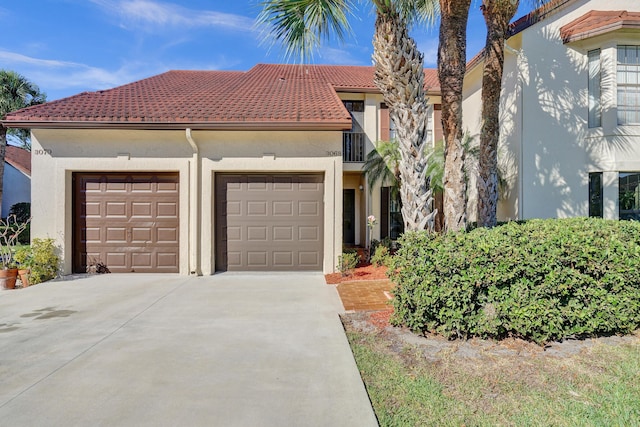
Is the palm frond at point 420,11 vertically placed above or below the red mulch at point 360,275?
above

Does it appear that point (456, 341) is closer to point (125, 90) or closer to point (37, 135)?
point (37, 135)

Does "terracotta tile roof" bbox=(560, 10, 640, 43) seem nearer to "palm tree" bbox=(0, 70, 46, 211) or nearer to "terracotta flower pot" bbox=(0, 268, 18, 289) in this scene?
"terracotta flower pot" bbox=(0, 268, 18, 289)

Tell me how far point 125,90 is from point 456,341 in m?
12.0

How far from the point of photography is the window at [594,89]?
359 inches

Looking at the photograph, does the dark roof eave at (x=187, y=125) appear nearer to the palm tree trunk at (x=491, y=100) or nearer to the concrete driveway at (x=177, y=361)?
the palm tree trunk at (x=491, y=100)

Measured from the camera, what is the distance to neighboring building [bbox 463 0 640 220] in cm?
887

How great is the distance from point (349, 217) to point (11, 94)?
1834 centimetres

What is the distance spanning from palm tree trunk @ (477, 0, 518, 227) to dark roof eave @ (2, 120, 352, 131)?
133 inches

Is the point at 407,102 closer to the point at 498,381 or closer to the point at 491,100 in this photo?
the point at 491,100

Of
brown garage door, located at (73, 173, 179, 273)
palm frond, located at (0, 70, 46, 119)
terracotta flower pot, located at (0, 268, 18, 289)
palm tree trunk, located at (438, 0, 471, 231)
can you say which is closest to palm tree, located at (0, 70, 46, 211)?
palm frond, located at (0, 70, 46, 119)

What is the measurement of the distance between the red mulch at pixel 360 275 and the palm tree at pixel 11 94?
713 inches

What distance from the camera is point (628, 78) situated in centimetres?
891

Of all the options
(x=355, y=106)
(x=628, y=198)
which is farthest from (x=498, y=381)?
(x=355, y=106)

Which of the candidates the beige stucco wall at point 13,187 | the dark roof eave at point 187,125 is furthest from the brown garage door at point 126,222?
the beige stucco wall at point 13,187
